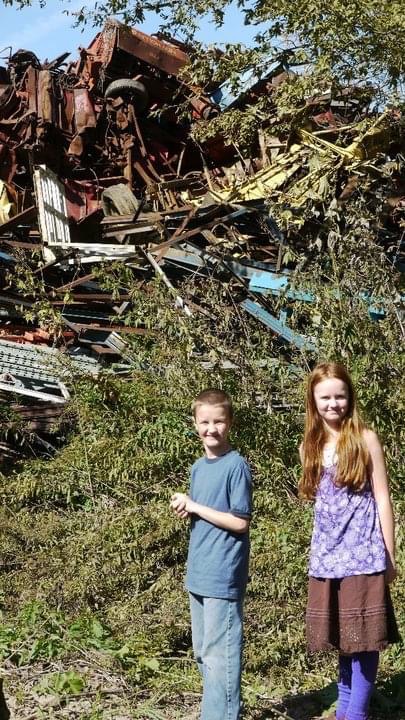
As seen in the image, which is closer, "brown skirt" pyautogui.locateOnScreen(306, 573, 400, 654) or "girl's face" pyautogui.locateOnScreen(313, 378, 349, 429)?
"brown skirt" pyautogui.locateOnScreen(306, 573, 400, 654)

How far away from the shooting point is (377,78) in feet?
Result: 26.9

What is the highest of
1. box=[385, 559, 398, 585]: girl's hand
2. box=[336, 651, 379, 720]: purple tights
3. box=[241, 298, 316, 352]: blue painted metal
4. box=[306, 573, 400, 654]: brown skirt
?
box=[241, 298, 316, 352]: blue painted metal

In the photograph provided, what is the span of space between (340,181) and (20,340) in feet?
12.9

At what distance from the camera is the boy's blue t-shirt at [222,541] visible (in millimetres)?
3566

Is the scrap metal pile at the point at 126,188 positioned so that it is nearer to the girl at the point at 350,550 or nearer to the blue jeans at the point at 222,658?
the girl at the point at 350,550

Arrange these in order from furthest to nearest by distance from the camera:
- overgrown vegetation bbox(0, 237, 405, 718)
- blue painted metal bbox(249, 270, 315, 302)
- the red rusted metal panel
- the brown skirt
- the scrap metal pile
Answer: the red rusted metal panel
the scrap metal pile
blue painted metal bbox(249, 270, 315, 302)
overgrown vegetation bbox(0, 237, 405, 718)
the brown skirt

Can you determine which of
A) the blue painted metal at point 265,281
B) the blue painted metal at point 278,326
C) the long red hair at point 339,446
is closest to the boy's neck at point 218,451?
the long red hair at point 339,446

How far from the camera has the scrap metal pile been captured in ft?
28.3

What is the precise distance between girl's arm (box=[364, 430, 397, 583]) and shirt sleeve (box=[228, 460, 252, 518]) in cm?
51

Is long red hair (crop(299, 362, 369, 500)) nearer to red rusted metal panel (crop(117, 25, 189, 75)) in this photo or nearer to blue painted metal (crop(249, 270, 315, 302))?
blue painted metal (crop(249, 270, 315, 302))

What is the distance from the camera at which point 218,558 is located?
3.59 metres

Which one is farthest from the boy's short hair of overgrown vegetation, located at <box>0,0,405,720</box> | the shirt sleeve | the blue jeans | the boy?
overgrown vegetation, located at <box>0,0,405,720</box>

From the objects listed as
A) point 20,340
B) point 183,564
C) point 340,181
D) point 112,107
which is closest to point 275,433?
point 183,564

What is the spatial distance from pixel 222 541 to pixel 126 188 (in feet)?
25.7
